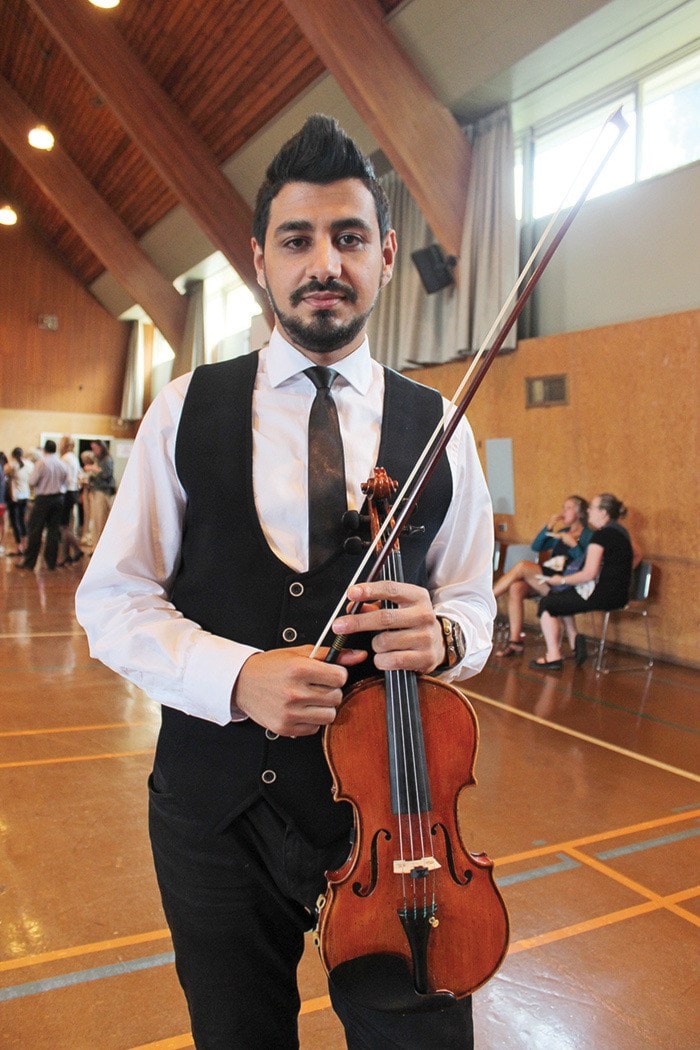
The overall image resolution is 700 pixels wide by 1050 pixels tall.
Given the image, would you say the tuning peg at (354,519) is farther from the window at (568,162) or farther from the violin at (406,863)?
the window at (568,162)

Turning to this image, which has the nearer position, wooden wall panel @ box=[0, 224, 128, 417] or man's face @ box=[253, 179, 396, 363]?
man's face @ box=[253, 179, 396, 363]

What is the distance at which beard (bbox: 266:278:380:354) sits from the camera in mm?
1149

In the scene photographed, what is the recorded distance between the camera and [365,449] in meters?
1.25

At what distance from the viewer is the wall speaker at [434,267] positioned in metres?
7.40

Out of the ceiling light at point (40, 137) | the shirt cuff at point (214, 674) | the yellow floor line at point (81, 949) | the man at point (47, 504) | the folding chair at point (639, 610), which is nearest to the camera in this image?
the shirt cuff at point (214, 674)

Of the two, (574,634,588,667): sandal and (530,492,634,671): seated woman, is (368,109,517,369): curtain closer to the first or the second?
(530,492,634,671): seated woman

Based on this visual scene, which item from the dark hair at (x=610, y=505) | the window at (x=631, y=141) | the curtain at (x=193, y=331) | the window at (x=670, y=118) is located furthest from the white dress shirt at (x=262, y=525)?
the curtain at (x=193, y=331)

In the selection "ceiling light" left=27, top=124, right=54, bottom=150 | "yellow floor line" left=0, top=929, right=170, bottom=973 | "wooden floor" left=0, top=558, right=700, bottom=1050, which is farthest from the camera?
"ceiling light" left=27, top=124, right=54, bottom=150

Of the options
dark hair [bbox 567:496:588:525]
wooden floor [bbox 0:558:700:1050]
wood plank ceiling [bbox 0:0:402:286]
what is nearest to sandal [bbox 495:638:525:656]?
dark hair [bbox 567:496:588:525]

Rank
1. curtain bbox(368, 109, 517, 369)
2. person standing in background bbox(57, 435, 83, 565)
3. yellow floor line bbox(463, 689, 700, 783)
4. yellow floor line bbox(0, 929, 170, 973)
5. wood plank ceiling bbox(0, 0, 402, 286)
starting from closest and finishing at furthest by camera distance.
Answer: yellow floor line bbox(0, 929, 170, 973)
yellow floor line bbox(463, 689, 700, 783)
curtain bbox(368, 109, 517, 369)
wood plank ceiling bbox(0, 0, 402, 286)
person standing in background bbox(57, 435, 83, 565)

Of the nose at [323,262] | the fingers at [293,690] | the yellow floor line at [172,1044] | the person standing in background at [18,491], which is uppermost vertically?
the person standing in background at [18,491]

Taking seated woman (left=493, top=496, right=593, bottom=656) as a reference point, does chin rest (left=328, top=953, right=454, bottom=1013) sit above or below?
below

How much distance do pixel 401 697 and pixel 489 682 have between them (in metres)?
4.40

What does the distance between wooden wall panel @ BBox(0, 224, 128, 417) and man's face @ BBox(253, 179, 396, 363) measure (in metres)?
15.2
